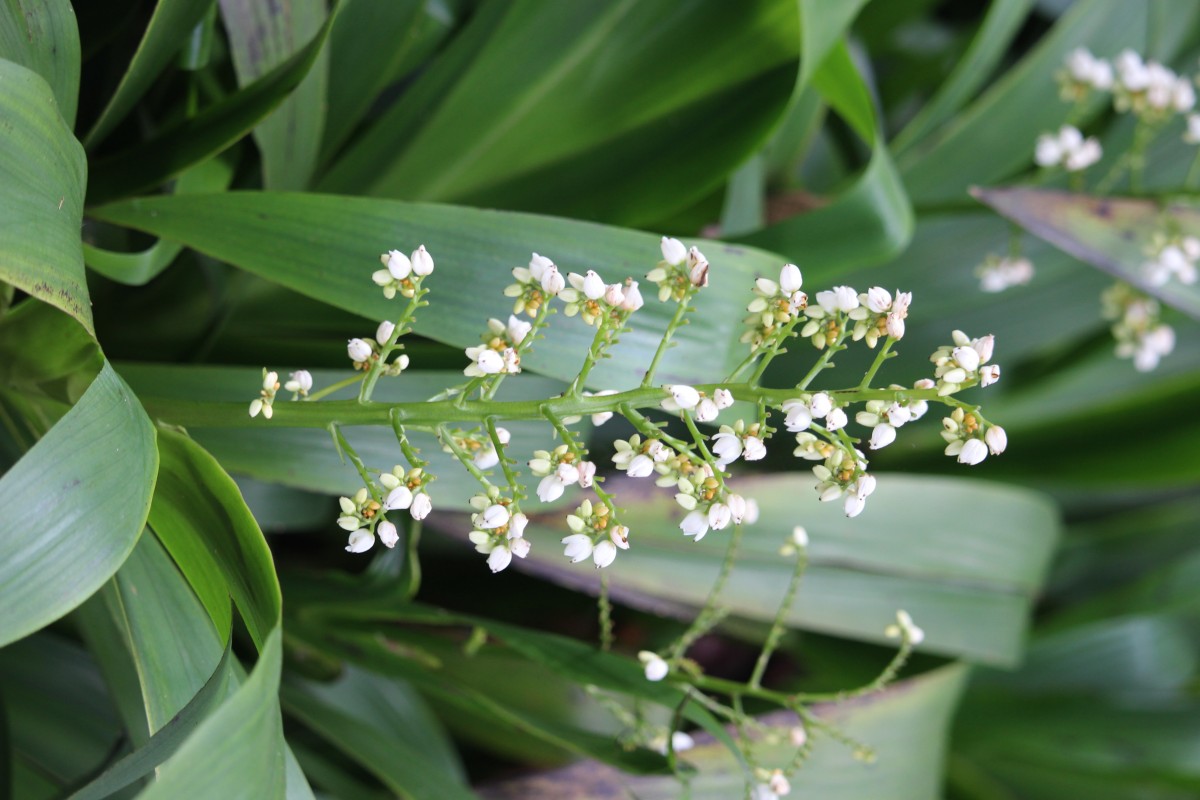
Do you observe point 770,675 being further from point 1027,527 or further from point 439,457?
point 439,457

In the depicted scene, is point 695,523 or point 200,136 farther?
point 200,136

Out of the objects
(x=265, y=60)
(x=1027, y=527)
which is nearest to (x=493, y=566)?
(x=265, y=60)

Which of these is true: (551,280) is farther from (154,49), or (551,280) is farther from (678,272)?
(154,49)

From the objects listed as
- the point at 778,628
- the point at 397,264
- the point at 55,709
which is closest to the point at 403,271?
the point at 397,264

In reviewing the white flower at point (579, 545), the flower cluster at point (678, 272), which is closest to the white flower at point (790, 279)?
the flower cluster at point (678, 272)

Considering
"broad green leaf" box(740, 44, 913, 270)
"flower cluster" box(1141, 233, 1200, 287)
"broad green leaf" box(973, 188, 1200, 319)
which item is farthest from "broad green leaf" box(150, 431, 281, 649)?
"flower cluster" box(1141, 233, 1200, 287)

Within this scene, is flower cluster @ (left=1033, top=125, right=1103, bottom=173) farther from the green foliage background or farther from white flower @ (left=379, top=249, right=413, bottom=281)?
white flower @ (left=379, top=249, right=413, bottom=281)
